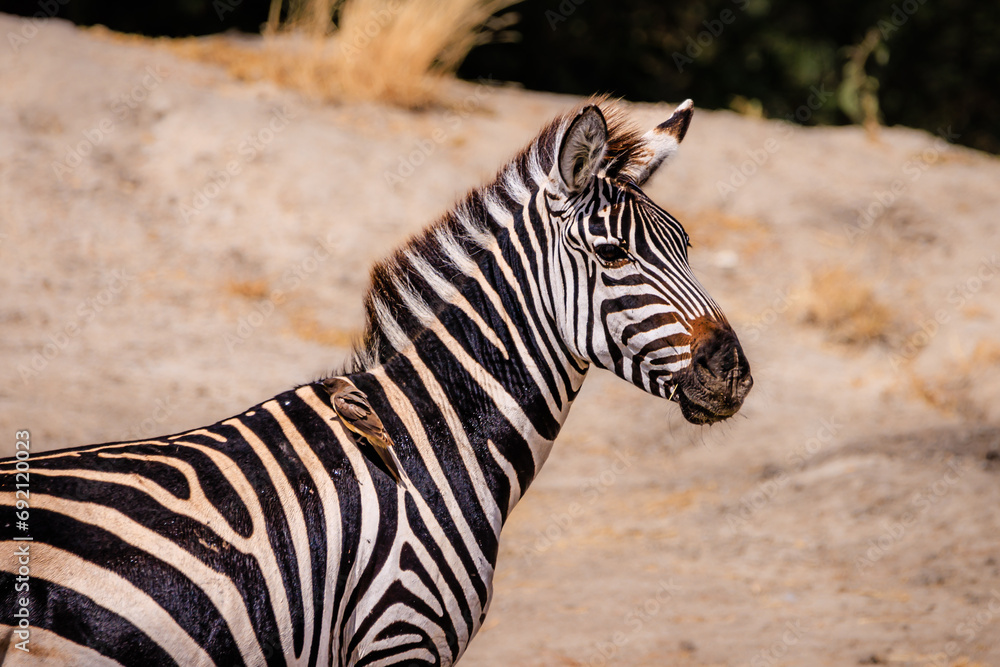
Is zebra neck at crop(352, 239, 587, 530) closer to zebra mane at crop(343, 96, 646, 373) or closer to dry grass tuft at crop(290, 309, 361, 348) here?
zebra mane at crop(343, 96, 646, 373)

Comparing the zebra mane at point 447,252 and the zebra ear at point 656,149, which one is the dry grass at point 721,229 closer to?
the zebra ear at point 656,149

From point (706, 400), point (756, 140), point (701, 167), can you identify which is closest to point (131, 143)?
point (701, 167)

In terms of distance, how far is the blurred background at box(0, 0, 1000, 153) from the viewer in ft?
41.4

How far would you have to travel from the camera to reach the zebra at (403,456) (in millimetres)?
1938

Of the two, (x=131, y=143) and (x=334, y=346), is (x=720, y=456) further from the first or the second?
(x=131, y=143)

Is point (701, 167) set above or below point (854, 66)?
below

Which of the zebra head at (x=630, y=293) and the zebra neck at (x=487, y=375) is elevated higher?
the zebra head at (x=630, y=293)

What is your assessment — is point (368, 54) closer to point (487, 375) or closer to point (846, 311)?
point (846, 311)

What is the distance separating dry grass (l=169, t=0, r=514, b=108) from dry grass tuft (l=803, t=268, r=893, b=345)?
15.8 feet

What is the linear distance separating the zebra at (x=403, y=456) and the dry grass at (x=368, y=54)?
721 centimetres

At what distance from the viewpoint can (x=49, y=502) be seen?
6.43ft

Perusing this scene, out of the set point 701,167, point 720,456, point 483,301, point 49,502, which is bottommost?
point 720,456

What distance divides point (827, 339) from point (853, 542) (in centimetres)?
288

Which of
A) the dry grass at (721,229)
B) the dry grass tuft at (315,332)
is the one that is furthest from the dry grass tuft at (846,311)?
the dry grass tuft at (315,332)
